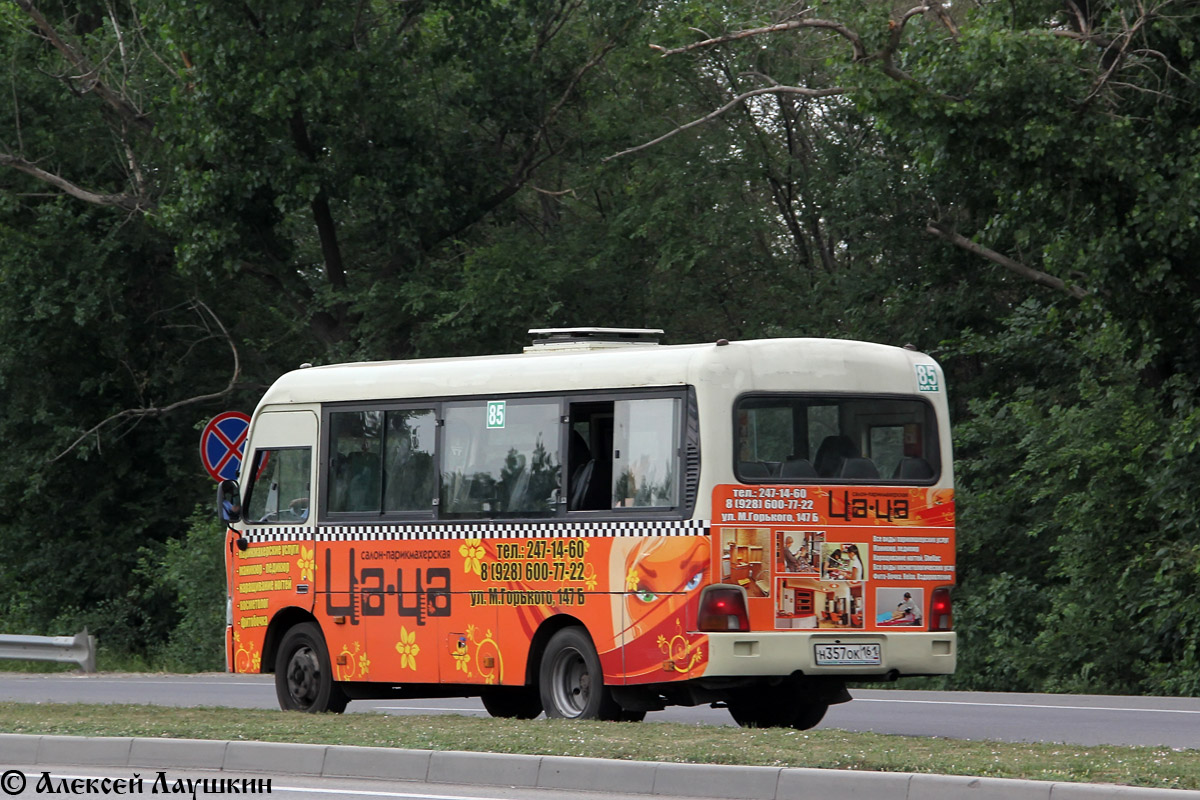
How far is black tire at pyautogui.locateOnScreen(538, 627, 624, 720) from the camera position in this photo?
13.7 metres

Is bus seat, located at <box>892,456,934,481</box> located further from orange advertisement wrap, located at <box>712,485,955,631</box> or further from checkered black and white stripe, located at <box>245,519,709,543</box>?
checkered black and white stripe, located at <box>245,519,709,543</box>

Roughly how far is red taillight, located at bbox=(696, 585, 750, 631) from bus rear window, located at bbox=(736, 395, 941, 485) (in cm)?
80

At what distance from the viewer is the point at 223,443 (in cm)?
2052

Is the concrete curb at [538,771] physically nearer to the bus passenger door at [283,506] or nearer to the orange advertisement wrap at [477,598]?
the orange advertisement wrap at [477,598]

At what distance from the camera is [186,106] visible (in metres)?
27.2

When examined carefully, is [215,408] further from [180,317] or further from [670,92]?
[670,92]

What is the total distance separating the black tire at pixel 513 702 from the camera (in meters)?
15.2

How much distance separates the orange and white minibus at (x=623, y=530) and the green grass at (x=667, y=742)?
2.28 ft

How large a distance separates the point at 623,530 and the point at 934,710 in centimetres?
451

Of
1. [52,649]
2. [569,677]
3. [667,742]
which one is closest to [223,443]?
[52,649]

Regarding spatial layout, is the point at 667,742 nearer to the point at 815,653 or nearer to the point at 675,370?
the point at 815,653

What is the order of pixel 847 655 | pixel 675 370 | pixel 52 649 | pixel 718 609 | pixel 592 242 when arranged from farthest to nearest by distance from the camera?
pixel 592 242
pixel 52 649
pixel 675 370
pixel 847 655
pixel 718 609

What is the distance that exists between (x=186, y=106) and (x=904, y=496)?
16.5m

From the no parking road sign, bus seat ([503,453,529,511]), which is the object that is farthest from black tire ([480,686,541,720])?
the no parking road sign
